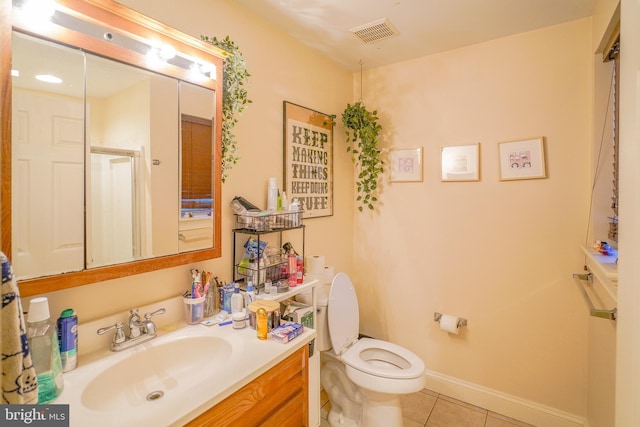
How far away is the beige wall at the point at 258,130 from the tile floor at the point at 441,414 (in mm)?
1065

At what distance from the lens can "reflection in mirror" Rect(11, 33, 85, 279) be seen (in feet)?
3.09

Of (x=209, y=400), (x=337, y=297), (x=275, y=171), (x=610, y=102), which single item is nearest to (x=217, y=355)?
(x=209, y=400)

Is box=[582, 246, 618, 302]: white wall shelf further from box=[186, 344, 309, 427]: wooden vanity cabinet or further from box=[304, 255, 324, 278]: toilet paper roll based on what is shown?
box=[304, 255, 324, 278]: toilet paper roll

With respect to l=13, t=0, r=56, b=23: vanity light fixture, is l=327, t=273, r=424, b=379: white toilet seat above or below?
below

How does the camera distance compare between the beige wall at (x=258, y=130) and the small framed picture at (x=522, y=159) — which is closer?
the beige wall at (x=258, y=130)

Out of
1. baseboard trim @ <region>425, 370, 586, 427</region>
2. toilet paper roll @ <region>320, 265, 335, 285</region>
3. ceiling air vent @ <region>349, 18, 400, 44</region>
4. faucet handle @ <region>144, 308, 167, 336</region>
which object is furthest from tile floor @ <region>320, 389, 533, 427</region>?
ceiling air vent @ <region>349, 18, 400, 44</region>

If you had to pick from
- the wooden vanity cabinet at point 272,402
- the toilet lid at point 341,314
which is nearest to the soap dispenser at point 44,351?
the wooden vanity cabinet at point 272,402

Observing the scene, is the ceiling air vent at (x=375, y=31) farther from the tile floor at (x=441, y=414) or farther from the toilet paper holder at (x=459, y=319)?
the tile floor at (x=441, y=414)

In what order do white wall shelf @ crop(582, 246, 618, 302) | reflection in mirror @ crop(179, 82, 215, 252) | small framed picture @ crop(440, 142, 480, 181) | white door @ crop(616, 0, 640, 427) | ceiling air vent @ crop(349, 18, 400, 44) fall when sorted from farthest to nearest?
small framed picture @ crop(440, 142, 480, 181), ceiling air vent @ crop(349, 18, 400, 44), reflection in mirror @ crop(179, 82, 215, 252), white wall shelf @ crop(582, 246, 618, 302), white door @ crop(616, 0, 640, 427)

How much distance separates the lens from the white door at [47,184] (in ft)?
3.09

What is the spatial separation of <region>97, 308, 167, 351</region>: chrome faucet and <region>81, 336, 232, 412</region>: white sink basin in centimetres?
4

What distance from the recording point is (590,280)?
5.74ft

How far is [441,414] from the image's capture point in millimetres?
2090

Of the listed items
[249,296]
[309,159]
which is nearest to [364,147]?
[309,159]
